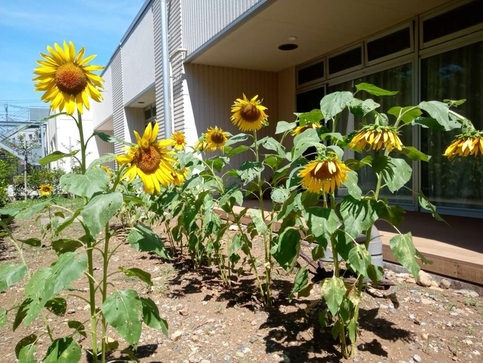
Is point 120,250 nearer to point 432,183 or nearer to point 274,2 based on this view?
point 274,2

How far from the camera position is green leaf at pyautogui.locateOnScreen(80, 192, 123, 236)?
114cm

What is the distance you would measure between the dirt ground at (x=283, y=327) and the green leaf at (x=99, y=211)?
912 millimetres

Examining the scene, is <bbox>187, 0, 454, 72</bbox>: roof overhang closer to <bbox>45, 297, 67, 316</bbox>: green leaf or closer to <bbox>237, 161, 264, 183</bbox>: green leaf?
<bbox>237, 161, 264, 183</bbox>: green leaf

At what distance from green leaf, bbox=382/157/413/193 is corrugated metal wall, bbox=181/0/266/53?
4300mm

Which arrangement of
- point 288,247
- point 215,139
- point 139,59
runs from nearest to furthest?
1. point 288,247
2. point 215,139
3. point 139,59

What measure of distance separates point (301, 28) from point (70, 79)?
5.03 metres

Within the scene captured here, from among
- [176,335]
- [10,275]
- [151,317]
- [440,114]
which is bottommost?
[176,335]

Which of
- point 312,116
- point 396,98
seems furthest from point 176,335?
point 396,98

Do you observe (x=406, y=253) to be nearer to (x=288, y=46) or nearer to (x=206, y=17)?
(x=288, y=46)

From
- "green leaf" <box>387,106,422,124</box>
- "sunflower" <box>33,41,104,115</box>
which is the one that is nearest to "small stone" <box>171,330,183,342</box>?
"sunflower" <box>33,41,104,115</box>

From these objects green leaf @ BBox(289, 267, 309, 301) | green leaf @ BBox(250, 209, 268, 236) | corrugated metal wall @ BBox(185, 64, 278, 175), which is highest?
corrugated metal wall @ BBox(185, 64, 278, 175)

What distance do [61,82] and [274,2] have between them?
4135 millimetres

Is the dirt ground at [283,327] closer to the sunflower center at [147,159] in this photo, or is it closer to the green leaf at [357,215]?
the green leaf at [357,215]

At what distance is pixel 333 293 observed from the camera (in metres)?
1.55
